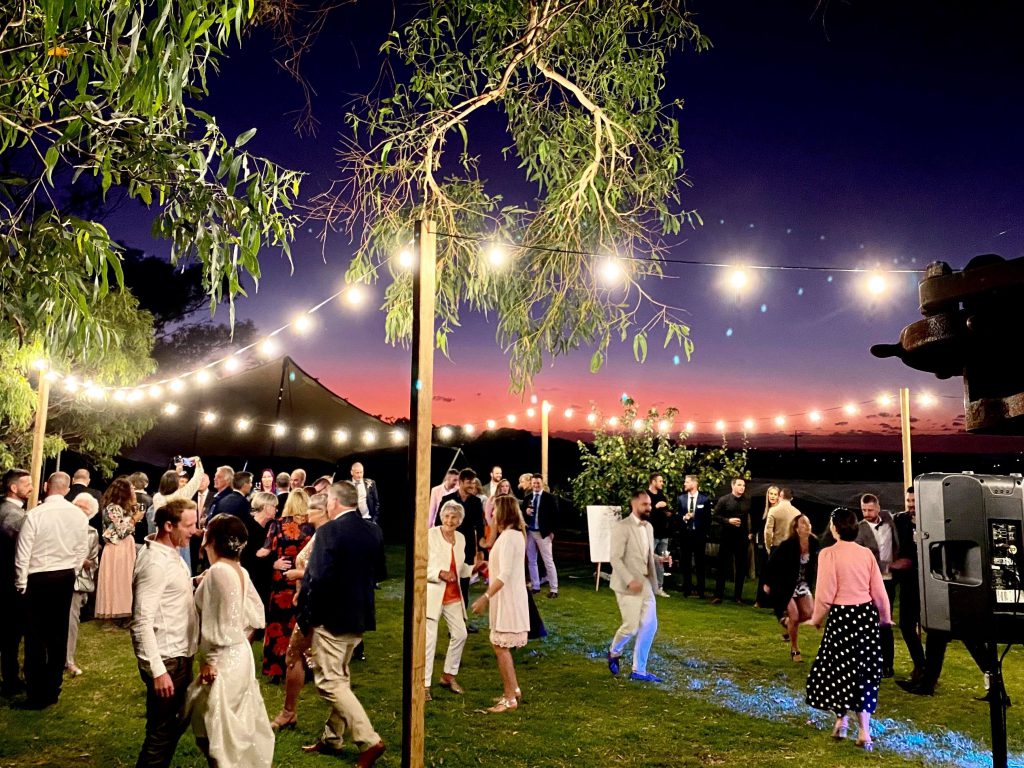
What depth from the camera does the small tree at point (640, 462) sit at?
1270cm

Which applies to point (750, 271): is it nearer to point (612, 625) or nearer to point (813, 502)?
point (612, 625)

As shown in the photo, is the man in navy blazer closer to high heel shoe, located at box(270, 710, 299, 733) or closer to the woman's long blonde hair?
the woman's long blonde hair

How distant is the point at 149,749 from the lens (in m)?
3.74

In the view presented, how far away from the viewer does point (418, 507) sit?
171 inches

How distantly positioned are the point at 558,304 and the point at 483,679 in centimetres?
351

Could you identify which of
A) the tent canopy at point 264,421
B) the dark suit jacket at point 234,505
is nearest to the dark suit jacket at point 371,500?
the dark suit jacket at point 234,505

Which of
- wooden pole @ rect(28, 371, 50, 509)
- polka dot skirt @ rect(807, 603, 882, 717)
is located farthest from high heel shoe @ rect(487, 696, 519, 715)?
wooden pole @ rect(28, 371, 50, 509)

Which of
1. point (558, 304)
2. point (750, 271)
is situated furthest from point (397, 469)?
point (750, 271)

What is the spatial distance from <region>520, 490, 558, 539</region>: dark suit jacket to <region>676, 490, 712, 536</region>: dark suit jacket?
2.04 metres

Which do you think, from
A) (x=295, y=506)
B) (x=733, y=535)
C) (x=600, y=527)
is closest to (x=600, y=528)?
(x=600, y=527)

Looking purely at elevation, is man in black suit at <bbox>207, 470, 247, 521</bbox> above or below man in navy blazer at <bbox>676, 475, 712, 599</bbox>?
above

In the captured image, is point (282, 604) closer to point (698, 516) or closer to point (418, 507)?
point (418, 507)

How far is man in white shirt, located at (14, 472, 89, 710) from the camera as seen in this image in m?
5.64

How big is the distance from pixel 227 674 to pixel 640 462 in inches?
383
